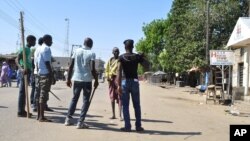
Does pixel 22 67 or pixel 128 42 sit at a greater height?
pixel 128 42

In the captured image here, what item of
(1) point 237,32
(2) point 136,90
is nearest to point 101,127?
(2) point 136,90

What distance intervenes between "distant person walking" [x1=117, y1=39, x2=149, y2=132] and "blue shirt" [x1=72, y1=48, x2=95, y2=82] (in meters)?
0.71

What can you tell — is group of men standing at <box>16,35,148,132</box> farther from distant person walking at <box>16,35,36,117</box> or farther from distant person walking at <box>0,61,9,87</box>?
distant person walking at <box>0,61,9,87</box>

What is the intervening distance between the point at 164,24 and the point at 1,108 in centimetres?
6796

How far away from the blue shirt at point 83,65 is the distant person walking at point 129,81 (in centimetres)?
71

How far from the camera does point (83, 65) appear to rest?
10.0 m

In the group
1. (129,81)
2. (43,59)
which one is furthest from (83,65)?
(43,59)

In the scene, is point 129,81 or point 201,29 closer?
point 129,81

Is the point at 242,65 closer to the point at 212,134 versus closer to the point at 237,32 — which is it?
the point at 237,32

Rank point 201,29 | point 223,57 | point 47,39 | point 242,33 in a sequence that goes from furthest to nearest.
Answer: point 201,29 < point 242,33 < point 223,57 < point 47,39

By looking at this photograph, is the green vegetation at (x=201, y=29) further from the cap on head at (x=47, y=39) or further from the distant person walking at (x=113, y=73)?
the cap on head at (x=47, y=39)

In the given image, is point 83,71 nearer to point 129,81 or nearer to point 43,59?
point 129,81

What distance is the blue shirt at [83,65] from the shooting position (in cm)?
1000

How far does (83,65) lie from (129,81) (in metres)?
1.05
